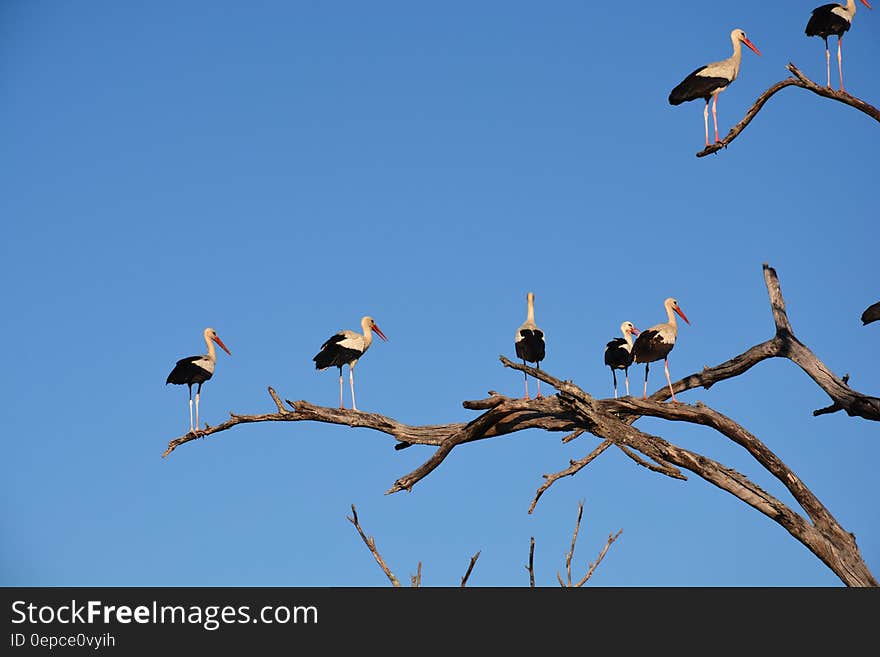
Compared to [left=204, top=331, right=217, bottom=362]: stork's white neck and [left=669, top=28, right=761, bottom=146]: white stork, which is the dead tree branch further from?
[left=204, top=331, right=217, bottom=362]: stork's white neck

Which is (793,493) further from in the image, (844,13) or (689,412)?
(844,13)

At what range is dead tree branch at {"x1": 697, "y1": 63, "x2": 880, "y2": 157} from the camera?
1430 cm

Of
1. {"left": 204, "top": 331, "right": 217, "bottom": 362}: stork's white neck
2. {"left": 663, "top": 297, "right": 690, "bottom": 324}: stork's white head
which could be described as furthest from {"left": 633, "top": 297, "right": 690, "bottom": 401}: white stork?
{"left": 204, "top": 331, "right": 217, "bottom": 362}: stork's white neck

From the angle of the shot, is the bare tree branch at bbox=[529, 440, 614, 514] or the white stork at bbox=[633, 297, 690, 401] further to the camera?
the white stork at bbox=[633, 297, 690, 401]

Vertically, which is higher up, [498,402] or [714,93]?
[714,93]

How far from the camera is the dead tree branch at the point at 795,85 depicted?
1430 cm

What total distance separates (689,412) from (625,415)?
0.76 metres

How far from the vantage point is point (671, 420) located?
13633 mm

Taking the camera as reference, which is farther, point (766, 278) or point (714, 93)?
point (714, 93)

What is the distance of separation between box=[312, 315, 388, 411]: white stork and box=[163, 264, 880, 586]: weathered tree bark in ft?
13.6
